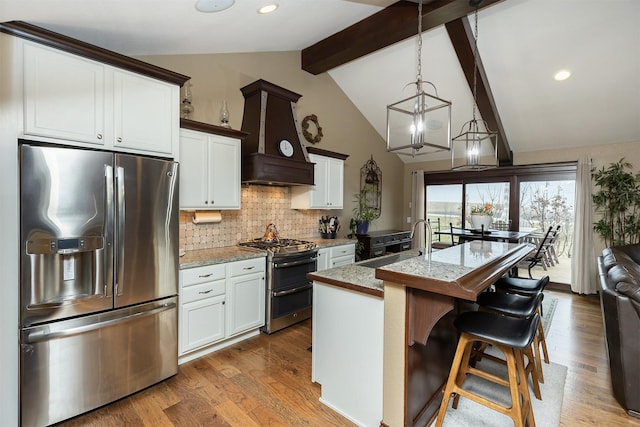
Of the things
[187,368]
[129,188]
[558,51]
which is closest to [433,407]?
[187,368]

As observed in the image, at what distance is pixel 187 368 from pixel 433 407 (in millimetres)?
2002

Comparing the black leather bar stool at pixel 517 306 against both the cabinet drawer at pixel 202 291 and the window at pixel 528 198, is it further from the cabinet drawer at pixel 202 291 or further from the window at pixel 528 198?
the window at pixel 528 198

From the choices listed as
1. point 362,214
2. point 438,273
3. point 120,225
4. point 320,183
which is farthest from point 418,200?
point 120,225

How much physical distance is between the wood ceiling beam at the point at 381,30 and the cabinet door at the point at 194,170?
2.12m

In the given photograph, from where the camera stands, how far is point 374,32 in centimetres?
342

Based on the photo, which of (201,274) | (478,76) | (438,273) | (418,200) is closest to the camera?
(438,273)

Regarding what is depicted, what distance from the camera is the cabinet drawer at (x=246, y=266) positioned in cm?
295

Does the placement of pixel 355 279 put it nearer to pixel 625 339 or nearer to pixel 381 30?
pixel 625 339

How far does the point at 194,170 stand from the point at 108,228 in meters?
1.06

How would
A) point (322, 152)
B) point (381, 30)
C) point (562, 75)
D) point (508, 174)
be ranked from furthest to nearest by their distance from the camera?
point (508, 174) → point (322, 152) → point (562, 75) → point (381, 30)

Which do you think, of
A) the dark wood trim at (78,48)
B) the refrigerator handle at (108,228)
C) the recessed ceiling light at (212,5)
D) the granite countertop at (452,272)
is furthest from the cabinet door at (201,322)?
the recessed ceiling light at (212,5)

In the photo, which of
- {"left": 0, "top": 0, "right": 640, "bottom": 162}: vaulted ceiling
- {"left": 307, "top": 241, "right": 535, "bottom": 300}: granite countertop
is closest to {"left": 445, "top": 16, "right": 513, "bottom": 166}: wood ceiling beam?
{"left": 0, "top": 0, "right": 640, "bottom": 162}: vaulted ceiling

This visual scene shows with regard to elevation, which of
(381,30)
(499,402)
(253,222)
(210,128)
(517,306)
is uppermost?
(381,30)

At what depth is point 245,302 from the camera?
3.06 m
